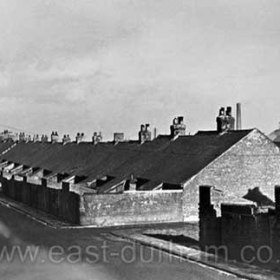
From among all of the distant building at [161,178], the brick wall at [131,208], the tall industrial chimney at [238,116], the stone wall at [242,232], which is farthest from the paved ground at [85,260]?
the tall industrial chimney at [238,116]

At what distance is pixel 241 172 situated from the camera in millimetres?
37531

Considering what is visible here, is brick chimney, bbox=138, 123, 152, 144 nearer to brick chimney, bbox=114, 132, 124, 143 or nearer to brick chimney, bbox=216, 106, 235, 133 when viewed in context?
brick chimney, bbox=114, 132, 124, 143

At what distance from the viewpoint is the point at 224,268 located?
20.7 m

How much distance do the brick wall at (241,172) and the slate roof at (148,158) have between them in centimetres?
56

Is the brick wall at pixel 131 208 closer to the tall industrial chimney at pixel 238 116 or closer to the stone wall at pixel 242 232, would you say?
the stone wall at pixel 242 232

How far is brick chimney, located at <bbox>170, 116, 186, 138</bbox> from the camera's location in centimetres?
4680

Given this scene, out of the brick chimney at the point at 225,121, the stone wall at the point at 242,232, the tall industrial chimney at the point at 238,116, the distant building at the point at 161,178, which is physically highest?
the tall industrial chimney at the point at 238,116

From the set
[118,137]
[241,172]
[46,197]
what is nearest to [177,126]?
[241,172]

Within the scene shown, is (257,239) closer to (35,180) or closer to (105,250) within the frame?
(105,250)

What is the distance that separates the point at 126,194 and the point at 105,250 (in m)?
10.0

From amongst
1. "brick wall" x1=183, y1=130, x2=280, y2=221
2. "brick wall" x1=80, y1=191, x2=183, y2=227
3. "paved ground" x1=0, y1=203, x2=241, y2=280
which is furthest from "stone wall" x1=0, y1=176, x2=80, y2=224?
"brick wall" x1=183, y1=130, x2=280, y2=221

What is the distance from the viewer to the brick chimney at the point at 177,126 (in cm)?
4680

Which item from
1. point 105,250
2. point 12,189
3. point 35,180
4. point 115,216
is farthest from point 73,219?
point 12,189

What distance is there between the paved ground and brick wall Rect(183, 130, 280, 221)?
7.43m
